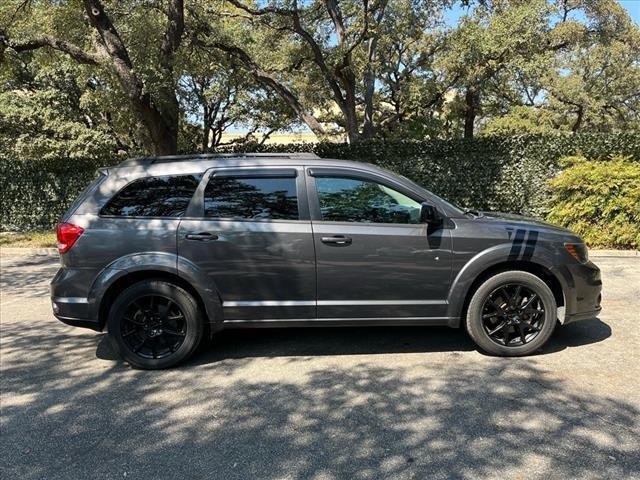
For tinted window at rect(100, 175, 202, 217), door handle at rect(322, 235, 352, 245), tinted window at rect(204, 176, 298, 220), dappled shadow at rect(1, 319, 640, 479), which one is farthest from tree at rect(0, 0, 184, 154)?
door handle at rect(322, 235, 352, 245)

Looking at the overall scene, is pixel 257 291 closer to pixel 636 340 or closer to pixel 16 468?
pixel 16 468

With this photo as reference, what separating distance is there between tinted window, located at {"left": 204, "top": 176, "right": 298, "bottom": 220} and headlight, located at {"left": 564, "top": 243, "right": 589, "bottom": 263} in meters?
2.38

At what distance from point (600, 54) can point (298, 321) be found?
2685 cm

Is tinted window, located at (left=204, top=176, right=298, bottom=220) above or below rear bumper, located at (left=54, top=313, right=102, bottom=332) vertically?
above

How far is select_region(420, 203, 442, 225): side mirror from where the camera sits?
4.29 meters

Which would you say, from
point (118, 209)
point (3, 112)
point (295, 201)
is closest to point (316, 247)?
point (295, 201)

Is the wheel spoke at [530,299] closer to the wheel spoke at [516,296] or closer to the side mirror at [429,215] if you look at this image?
the wheel spoke at [516,296]

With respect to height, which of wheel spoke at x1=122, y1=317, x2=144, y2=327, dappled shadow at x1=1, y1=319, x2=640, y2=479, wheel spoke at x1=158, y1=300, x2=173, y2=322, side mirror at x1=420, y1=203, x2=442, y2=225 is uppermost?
side mirror at x1=420, y1=203, x2=442, y2=225

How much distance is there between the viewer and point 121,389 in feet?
13.5

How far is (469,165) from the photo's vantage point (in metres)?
11.5

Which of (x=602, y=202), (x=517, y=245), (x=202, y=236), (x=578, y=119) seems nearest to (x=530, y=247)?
(x=517, y=245)

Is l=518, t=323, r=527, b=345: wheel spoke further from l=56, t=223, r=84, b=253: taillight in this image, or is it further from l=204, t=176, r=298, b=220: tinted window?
l=56, t=223, r=84, b=253: taillight

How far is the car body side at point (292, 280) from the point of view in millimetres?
4348

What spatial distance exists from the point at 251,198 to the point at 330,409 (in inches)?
74.1
